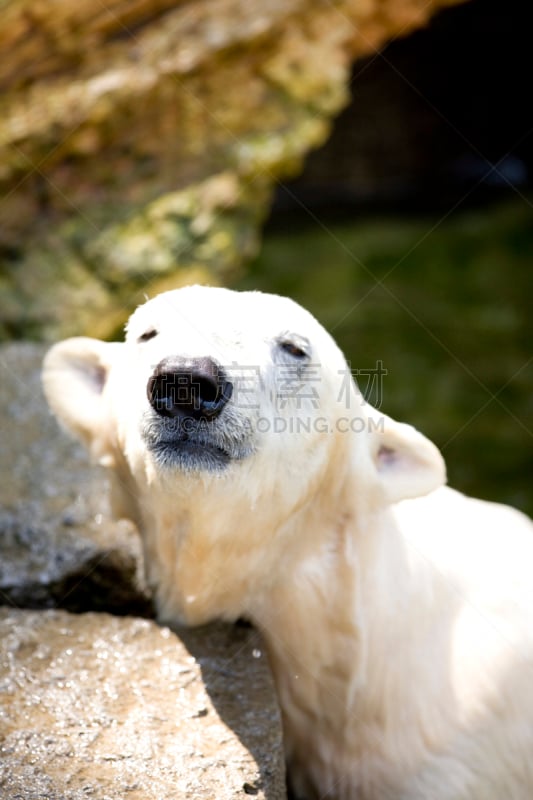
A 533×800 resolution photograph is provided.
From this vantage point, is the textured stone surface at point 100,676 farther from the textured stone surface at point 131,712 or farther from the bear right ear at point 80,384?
the bear right ear at point 80,384

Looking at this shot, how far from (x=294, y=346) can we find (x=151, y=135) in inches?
99.1

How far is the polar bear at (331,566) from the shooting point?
1.99m

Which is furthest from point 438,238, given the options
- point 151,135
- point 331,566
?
point 331,566

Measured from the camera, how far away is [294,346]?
203 centimetres

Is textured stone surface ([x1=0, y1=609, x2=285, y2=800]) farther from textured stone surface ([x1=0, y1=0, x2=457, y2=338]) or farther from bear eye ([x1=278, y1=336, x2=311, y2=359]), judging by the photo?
textured stone surface ([x1=0, y1=0, x2=457, y2=338])

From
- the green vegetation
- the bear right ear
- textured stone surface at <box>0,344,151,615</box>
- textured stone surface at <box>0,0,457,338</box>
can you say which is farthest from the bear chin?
the green vegetation

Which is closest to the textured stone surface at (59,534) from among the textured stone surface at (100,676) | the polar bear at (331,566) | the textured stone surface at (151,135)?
the textured stone surface at (100,676)

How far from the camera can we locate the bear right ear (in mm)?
2271

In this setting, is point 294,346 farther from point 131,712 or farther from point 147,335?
point 131,712

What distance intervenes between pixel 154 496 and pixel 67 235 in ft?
8.11

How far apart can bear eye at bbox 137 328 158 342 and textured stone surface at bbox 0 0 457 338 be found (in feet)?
7.30

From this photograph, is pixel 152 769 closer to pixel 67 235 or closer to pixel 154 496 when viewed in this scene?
pixel 154 496

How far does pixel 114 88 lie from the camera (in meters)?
4.02

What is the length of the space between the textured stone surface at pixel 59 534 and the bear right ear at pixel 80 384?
35cm
